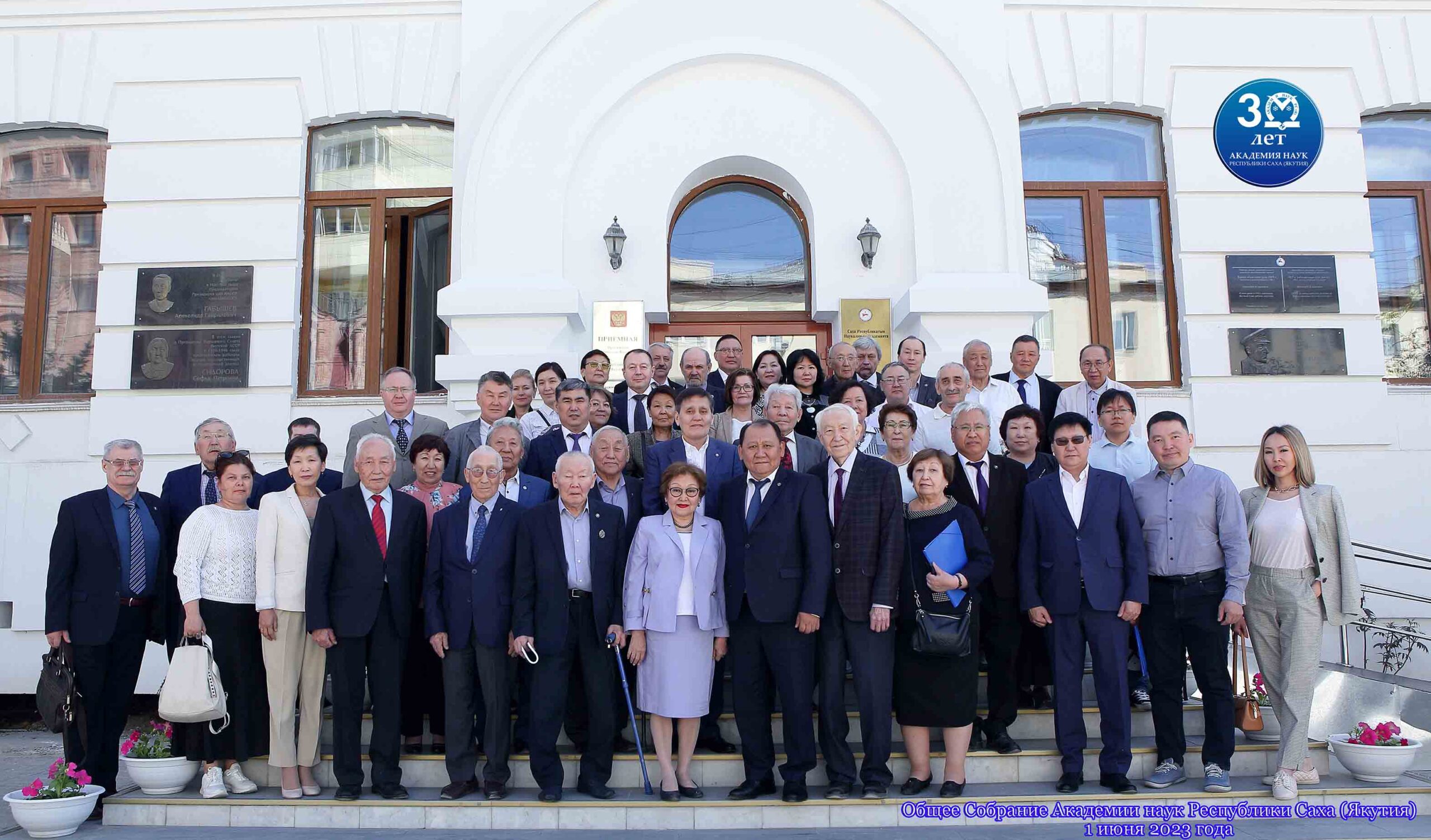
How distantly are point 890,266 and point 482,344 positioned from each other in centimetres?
351

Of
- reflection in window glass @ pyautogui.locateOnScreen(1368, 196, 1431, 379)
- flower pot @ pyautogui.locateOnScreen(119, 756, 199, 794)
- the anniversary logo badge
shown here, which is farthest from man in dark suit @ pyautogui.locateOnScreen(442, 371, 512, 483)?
reflection in window glass @ pyautogui.locateOnScreen(1368, 196, 1431, 379)

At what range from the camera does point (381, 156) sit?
9.33 metres

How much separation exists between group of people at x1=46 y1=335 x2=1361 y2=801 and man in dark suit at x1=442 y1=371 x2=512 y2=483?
0.96 metres

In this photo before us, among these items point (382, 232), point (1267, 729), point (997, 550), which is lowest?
point (1267, 729)

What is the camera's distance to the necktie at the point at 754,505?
5.24 m

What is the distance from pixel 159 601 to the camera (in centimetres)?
581

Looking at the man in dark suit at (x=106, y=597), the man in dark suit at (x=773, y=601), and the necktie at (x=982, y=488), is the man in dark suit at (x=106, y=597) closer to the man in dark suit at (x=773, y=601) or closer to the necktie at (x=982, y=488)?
the man in dark suit at (x=773, y=601)

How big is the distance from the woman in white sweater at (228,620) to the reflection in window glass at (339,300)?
360 cm

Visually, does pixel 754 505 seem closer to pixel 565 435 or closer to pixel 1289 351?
pixel 565 435

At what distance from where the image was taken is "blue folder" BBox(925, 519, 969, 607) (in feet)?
17.0

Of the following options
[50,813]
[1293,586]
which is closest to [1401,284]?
[1293,586]

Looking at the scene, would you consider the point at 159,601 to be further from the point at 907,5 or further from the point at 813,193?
the point at 907,5

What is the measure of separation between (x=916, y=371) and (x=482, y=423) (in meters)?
3.06

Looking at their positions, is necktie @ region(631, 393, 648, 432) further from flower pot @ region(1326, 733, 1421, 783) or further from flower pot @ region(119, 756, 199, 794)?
flower pot @ region(1326, 733, 1421, 783)
